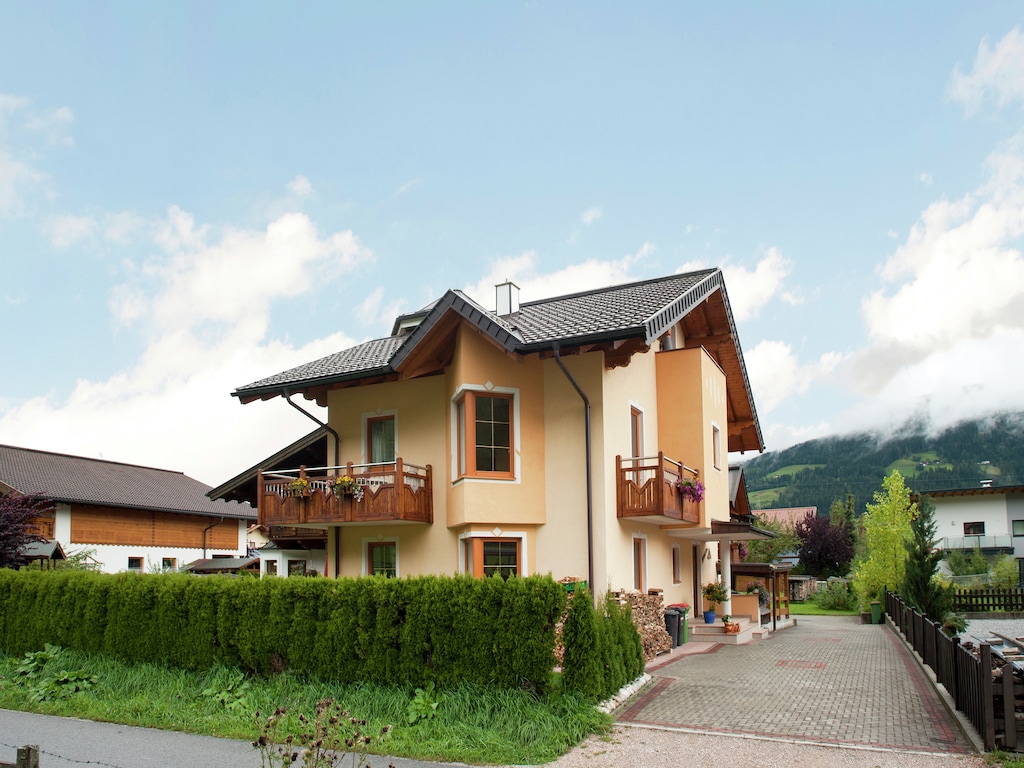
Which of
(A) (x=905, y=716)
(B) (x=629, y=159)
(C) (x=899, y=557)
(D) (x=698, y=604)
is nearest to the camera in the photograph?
(A) (x=905, y=716)

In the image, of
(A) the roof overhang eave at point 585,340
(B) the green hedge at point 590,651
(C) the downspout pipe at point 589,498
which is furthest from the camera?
(C) the downspout pipe at point 589,498

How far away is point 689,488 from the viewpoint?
18.2m

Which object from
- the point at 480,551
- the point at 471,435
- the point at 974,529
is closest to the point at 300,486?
the point at 471,435

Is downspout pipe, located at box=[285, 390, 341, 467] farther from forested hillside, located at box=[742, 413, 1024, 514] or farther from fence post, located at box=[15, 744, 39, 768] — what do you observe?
forested hillside, located at box=[742, 413, 1024, 514]

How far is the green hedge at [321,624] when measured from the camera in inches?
444

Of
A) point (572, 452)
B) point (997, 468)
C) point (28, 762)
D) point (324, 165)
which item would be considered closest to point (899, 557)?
point (572, 452)

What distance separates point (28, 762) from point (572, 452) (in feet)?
41.1

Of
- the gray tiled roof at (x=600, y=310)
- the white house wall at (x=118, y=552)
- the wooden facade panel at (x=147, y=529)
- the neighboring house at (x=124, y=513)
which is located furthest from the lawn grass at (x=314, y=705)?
the wooden facade panel at (x=147, y=529)

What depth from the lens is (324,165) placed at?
18.3 meters

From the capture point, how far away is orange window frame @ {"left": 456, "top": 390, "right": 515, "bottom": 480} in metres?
16.8

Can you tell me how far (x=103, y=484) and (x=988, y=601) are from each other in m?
39.1

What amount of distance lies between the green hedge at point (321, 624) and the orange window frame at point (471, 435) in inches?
188

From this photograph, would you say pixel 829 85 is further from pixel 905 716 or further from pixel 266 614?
pixel 266 614

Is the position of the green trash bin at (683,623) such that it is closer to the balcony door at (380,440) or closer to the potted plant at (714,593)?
the potted plant at (714,593)
